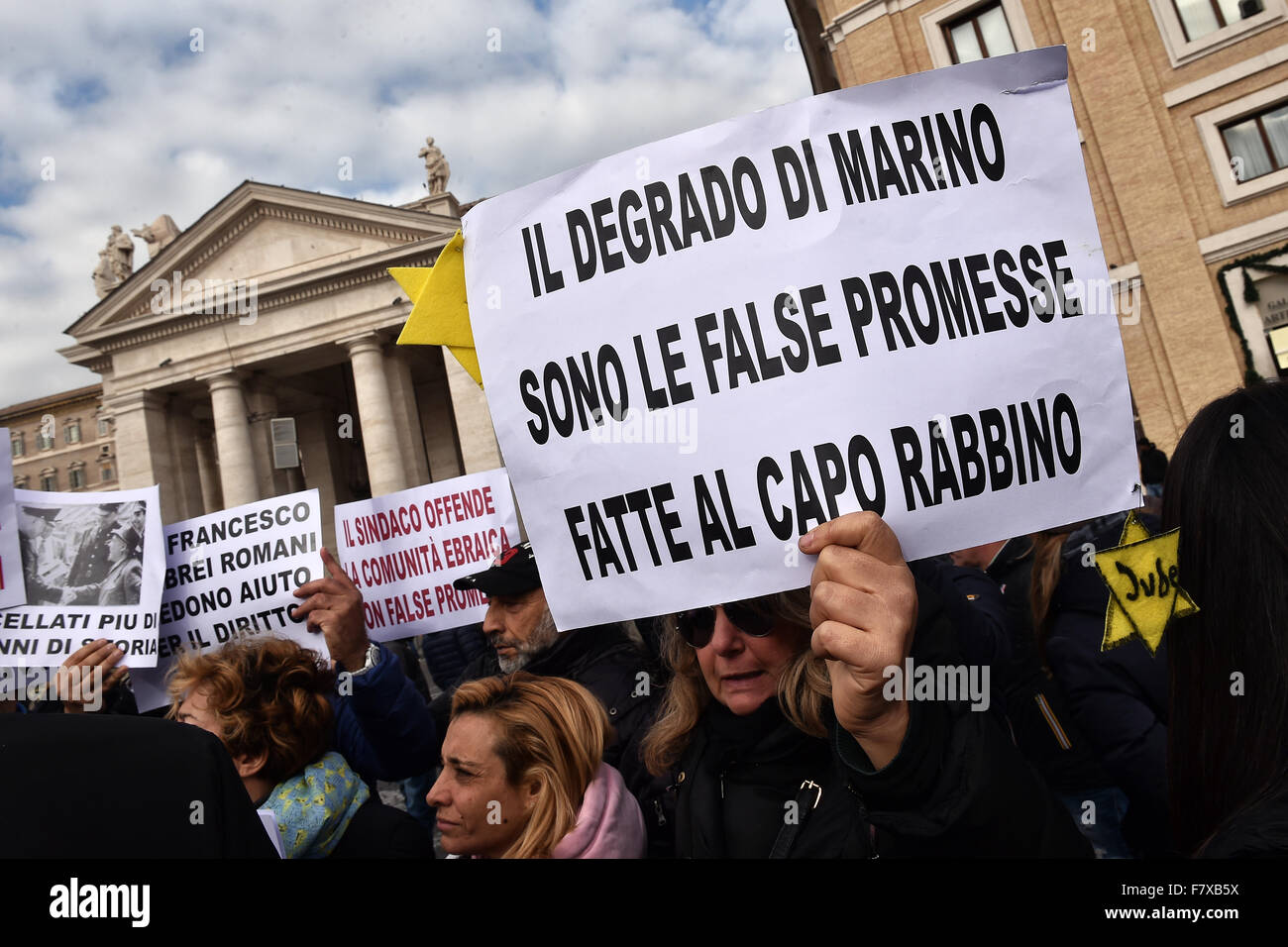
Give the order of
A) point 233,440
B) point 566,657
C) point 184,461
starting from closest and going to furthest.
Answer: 1. point 566,657
2. point 233,440
3. point 184,461

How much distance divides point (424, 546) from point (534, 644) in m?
2.68

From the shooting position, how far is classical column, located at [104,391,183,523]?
102ft

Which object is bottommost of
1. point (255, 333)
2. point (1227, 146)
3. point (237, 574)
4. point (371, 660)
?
point (371, 660)

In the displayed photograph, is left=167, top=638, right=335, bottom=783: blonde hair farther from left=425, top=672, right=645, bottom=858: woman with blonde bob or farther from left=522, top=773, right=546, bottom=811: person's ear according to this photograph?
left=522, top=773, right=546, bottom=811: person's ear

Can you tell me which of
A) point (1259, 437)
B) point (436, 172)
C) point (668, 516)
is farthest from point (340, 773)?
point (436, 172)

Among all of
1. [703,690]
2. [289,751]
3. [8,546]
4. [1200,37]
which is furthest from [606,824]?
[1200,37]

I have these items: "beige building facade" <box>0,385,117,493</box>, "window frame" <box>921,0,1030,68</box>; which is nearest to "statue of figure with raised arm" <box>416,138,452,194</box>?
"window frame" <box>921,0,1030,68</box>

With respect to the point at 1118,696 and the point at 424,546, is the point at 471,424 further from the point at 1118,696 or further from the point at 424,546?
the point at 1118,696

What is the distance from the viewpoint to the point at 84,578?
422 centimetres

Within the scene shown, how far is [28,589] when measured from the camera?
13.6ft

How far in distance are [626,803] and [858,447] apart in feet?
4.55

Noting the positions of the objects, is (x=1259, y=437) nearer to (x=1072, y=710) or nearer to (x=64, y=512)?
(x=1072, y=710)

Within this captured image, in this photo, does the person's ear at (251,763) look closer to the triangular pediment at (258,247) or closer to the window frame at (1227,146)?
the window frame at (1227,146)
